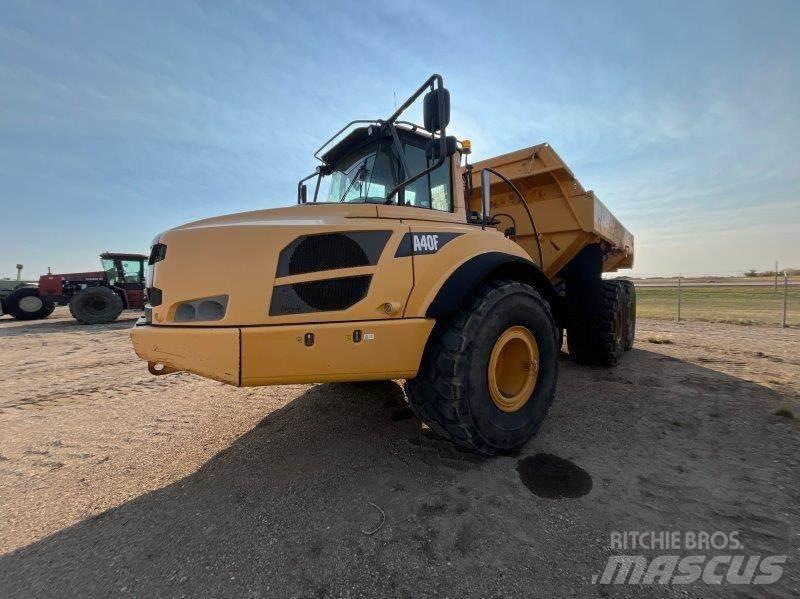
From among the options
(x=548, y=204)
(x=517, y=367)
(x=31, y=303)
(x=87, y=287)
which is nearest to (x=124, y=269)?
(x=87, y=287)

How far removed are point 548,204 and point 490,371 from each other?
3.04 meters

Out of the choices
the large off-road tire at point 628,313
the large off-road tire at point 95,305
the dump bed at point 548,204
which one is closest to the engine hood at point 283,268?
the dump bed at point 548,204

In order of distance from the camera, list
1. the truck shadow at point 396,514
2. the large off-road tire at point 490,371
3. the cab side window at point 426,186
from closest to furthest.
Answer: the truck shadow at point 396,514 → the large off-road tire at point 490,371 → the cab side window at point 426,186

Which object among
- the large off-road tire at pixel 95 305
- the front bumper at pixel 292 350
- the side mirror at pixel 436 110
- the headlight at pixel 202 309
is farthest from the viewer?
the large off-road tire at pixel 95 305

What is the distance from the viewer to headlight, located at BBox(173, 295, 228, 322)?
2105 mm

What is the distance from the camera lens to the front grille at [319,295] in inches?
83.7

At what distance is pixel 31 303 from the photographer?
14930mm

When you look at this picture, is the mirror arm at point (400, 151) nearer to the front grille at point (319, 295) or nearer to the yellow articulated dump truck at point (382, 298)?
the yellow articulated dump truck at point (382, 298)

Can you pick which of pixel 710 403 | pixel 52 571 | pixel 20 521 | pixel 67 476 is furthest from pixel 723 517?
pixel 67 476

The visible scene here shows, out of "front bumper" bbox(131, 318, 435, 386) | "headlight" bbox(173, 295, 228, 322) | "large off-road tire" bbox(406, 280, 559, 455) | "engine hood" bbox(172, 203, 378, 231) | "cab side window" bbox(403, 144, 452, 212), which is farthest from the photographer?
"cab side window" bbox(403, 144, 452, 212)

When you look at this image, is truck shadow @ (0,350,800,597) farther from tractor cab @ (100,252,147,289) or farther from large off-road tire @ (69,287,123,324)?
tractor cab @ (100,252,147,289)

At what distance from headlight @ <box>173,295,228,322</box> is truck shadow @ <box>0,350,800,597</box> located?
112 centimetres

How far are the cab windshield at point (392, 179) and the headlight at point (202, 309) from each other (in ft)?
4.16

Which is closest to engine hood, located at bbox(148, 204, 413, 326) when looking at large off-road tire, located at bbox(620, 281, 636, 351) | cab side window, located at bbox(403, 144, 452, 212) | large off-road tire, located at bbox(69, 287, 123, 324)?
cab side window, located at bbox(403, 144, 452, 212)
